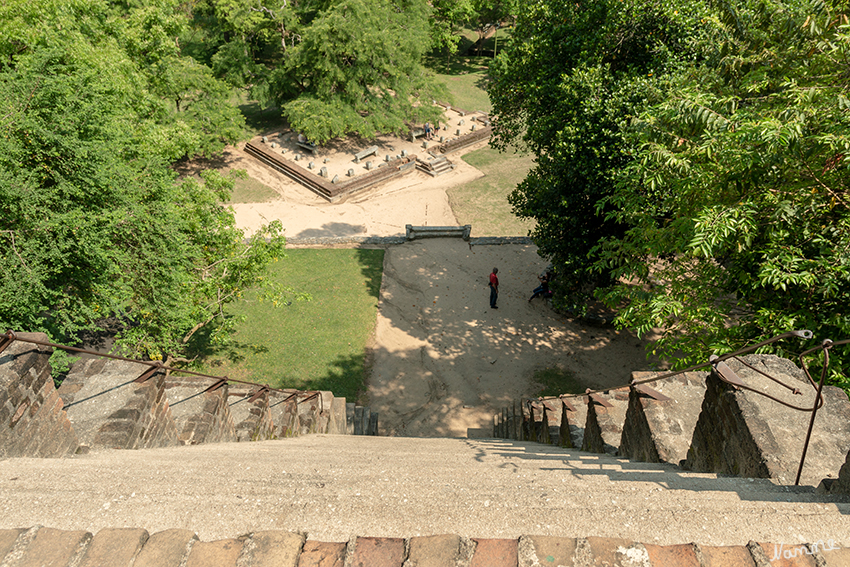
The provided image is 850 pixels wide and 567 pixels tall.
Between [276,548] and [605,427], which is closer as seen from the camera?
[276,548]

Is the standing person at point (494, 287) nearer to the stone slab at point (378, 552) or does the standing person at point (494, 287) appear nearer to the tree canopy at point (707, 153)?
the tree canopy at point (707, 153)

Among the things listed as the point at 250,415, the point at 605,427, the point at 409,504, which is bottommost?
the point at 250,415

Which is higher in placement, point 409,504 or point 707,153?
point 707,153

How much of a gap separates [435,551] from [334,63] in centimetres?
2659

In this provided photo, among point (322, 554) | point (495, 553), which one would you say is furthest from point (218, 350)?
point (495, 553)

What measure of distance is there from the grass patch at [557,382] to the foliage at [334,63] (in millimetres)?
17198

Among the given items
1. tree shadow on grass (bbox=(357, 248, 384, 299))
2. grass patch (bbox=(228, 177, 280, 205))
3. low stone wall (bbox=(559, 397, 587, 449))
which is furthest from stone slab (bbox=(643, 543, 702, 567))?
grass patch (bbox=(228, 177, 280, 205))

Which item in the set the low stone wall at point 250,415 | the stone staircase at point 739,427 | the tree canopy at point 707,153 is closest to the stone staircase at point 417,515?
the stone staircase at point 739,427

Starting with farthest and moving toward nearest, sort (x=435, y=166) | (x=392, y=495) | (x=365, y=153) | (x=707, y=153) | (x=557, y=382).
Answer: (x=365, y=153) < (x=435, y=166) < (x=557, y=382) < (x=707, y=153) < (x=392, y=495)

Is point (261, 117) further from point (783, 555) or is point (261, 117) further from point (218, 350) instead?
point (783, 555)

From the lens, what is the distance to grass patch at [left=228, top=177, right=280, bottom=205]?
23.2 m

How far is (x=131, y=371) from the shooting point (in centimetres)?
582

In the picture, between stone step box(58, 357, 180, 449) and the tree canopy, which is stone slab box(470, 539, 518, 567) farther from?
the tree canopy

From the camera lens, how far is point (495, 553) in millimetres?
2457
